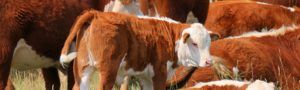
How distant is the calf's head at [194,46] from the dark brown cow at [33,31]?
1.11 metres

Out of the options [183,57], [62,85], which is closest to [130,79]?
A: [183,57]

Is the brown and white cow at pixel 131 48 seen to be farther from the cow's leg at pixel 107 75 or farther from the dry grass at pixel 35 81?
the dry grass at pixel 35 81

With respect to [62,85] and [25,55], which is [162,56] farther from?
[62,85]

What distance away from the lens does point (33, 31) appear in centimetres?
855

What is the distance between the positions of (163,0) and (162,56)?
1956 millimetres

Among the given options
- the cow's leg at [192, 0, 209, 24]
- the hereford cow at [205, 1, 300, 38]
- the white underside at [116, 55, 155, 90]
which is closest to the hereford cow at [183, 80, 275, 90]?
the white underside at [116, 55, 155, 90]

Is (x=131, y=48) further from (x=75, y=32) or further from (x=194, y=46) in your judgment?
(x=194, y=46)

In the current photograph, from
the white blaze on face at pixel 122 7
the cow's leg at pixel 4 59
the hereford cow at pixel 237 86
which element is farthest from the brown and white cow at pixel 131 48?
the white blaze on face at pixel 122 7

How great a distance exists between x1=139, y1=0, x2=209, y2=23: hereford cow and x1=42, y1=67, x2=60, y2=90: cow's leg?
0.98m

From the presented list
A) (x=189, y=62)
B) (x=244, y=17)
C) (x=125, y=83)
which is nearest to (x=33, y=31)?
(x=125, y=83)

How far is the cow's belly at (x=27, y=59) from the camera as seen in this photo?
27.9ft

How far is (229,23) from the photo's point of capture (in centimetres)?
1159

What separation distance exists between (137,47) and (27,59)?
1197mm

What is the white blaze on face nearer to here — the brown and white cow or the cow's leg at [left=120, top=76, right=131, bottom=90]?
the cow's leg at [left=120, top=76, right=131, bottom=90]
